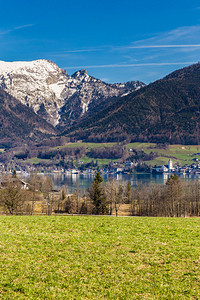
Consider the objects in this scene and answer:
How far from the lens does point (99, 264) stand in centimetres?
Result: 1661

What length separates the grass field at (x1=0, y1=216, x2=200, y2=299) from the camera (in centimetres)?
1380

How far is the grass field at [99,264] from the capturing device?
13797mm

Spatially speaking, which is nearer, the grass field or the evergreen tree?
the grass field

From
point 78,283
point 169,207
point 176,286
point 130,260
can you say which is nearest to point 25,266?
point 78,283

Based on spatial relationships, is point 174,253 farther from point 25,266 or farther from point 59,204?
point 59,204

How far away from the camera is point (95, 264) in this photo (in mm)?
16547

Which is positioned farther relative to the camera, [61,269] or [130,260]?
[130,260]

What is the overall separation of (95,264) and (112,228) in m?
8.70

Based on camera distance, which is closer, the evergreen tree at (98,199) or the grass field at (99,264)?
the grass field at (99,264)

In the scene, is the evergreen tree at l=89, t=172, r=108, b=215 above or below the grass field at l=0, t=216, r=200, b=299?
below

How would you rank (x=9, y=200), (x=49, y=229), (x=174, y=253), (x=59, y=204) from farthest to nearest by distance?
(x=59, y=204), (x=9, y=200), (x=49, y=229), (x=174, y=253)

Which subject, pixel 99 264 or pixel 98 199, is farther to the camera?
pixel 98 199

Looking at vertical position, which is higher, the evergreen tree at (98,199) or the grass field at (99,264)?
the grass field at (99,264)

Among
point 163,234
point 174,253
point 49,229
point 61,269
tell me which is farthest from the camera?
point 49,229
